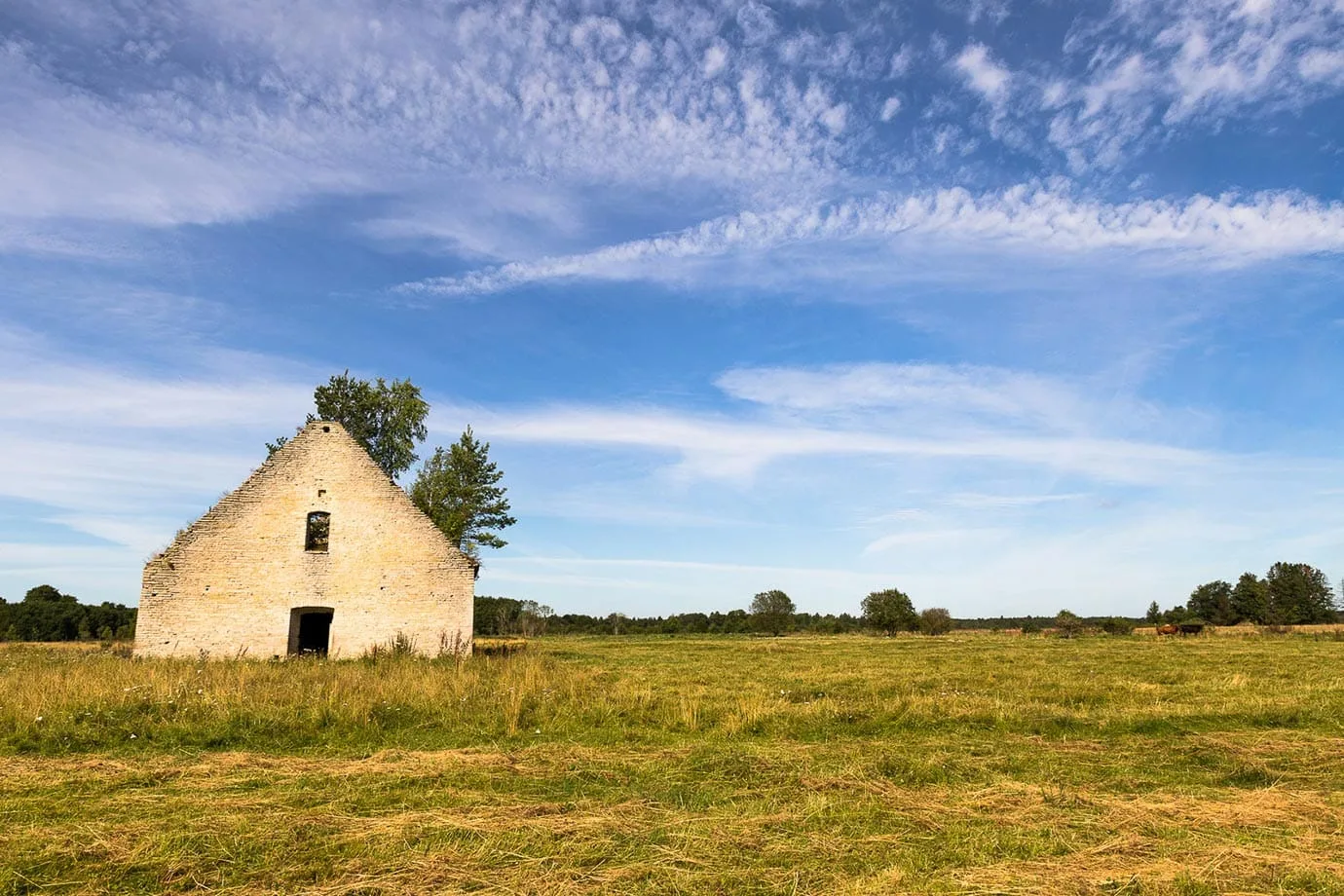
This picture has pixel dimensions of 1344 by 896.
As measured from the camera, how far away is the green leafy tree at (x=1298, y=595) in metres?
81.0

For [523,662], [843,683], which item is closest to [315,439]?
[523,662]

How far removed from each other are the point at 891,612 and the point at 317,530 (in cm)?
5348

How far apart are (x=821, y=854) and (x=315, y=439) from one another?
1941cm

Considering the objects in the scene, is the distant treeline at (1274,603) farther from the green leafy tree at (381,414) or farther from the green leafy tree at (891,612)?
the green leafy tree at (381,414)

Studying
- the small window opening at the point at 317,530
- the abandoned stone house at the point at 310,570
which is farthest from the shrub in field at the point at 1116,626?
the small window opening at the point at 317,530

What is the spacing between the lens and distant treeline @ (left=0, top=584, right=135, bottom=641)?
55125 mm

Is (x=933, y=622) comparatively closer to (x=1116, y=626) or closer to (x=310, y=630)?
(x=1116, y=626)

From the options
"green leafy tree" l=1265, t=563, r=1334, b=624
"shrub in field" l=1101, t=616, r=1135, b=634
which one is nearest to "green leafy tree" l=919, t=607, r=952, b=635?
"shrub in field" l=1101, t=616, r=1135, b=634

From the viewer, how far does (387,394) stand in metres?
33.6

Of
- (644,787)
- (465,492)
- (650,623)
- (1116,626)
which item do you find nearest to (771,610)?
(650,623)

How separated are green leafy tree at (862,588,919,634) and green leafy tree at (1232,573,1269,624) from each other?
43.2 metres

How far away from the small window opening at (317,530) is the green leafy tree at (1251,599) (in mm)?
92683

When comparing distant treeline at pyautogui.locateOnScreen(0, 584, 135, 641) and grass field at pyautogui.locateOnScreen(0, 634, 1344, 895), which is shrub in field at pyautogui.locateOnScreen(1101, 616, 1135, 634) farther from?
distant treeline at pyautogui.locateOnScreen(0, 584, 135, 641)

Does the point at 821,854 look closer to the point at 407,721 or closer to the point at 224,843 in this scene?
the point at 224,843
